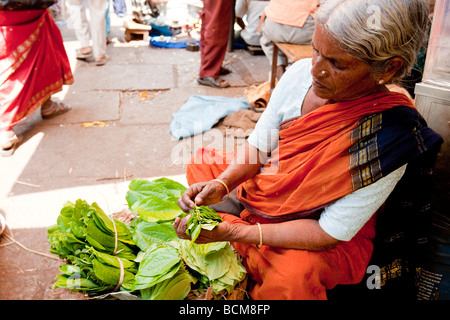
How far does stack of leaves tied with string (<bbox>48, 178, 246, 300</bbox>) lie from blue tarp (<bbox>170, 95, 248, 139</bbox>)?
1.90m

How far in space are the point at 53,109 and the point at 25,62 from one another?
66cm

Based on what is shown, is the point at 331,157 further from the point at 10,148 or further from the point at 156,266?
the point at 10,148

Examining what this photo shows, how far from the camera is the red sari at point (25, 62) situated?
3365mm

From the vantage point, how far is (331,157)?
1.59m

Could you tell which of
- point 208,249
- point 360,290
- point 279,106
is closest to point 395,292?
point 360,290

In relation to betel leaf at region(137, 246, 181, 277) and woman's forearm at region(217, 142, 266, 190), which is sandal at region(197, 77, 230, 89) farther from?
betel leaf at region(137, 246, 181, 277)

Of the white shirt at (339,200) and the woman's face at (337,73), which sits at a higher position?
the woman's face at (337,73)

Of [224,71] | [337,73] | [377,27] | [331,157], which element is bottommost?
[224,71]

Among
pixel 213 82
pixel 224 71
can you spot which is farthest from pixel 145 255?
pixel 224 71

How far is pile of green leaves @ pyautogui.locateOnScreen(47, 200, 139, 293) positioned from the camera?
183 centimetres

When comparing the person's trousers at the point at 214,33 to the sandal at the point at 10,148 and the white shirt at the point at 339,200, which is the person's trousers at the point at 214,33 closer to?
the sandal at the point at 10,148

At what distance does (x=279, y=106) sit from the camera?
193 centimetres

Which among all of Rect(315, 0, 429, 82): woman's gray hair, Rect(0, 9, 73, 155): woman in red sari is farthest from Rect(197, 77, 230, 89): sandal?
Rect(315, 0, 429, 82): woman's gray hair

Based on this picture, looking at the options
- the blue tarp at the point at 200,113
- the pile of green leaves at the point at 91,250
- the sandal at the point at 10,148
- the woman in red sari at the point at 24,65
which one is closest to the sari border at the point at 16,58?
the woman in red sari at the point at 24,65
